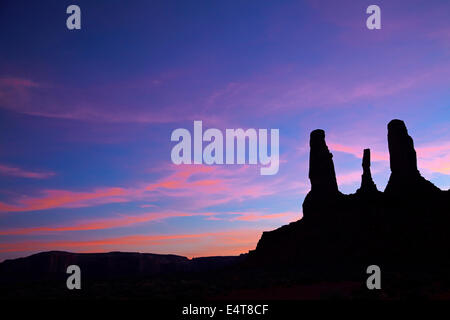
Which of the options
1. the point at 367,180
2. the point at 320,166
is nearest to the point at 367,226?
the point at 367,180

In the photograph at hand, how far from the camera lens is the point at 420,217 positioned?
51.5 metres

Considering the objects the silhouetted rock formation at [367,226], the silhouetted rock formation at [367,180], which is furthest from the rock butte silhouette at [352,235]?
the silhouetted rock formation at [367,226]

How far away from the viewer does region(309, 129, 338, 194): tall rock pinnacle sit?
6906 centimetres

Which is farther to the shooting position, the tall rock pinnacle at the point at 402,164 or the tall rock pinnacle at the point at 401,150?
the tall rock pinnacle at the point at 401,150

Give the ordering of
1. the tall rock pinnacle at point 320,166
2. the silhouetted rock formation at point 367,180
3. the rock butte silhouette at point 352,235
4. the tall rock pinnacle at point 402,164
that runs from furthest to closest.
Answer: the tall rock pinnacle at point 320,166 < the silhouetted rock formation at point 367,180 < the tall rock pinnacle at point 402,164 < the rock butte silhouette at point 352,235

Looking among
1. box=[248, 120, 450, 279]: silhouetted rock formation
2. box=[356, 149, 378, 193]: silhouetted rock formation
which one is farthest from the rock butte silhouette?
box=[248, 120, 450, 279]: silhouetted rock formation

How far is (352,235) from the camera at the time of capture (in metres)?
57.1

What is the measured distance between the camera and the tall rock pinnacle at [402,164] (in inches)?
2313

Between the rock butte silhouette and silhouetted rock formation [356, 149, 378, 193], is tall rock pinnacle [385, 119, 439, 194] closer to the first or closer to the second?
the rock butte silhouette

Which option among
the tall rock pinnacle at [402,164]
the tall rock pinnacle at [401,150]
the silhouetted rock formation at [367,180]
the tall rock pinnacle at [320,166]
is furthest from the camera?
the tall rock pinnacle at [320,166]

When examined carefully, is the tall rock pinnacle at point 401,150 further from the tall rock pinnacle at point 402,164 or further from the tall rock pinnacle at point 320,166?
the tall rock pinnacle at point 320,166

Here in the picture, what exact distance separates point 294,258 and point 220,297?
39.1m

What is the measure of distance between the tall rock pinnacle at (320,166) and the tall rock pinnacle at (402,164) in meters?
10.8
